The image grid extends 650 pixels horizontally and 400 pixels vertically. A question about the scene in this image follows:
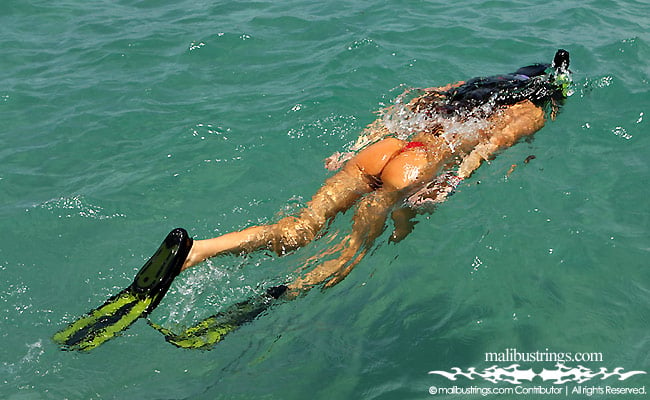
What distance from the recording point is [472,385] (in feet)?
14.0

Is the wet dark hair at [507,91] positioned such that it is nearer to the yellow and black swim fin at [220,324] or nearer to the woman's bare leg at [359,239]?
the woman's bare leg at [359,239]

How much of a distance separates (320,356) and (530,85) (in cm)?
393

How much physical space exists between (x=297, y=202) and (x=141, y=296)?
7.47 feet

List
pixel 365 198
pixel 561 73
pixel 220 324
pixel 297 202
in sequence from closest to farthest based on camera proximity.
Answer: pixel 220 324 → pixel 365 198 → pixel 297 202 → pixel 561 73

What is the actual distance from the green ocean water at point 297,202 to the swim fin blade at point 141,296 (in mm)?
400

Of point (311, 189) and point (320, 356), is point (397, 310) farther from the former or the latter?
point (311, 189)

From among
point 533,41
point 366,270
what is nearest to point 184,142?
point 366,270

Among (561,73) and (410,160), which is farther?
(561,73)

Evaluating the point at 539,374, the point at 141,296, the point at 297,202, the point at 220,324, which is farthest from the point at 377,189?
the point at 141,296

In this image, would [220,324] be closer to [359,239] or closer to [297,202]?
[359,239]

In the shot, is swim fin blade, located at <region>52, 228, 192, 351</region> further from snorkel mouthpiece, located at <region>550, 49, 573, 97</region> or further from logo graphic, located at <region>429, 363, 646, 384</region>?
snorkel mouthpiece, located at <region>550, 49, 573, 97</region>

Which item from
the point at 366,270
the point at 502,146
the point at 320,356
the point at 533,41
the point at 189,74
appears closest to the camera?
the point at 320,356

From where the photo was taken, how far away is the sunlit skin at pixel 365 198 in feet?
16.3

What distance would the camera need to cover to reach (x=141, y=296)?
13.9 ft
